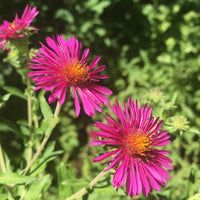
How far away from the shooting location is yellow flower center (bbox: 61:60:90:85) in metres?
1.28

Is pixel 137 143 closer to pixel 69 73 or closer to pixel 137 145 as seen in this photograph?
pixel 137 145

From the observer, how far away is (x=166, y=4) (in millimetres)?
2564

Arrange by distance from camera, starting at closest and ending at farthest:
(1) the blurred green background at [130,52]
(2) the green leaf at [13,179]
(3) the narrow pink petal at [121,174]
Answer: (3) the narrow pink petal at [121,174] → (2) the green leaf at [13,179] → (1) the blurred green background at [130,52]

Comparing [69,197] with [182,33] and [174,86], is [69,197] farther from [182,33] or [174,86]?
[182,33]

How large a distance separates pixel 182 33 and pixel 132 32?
1.71ft

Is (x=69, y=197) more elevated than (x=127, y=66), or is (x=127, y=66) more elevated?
(x=127, y=66)

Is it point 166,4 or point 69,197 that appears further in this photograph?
point 166,4

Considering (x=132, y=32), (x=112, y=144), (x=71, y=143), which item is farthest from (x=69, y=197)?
(x=132, y=32)

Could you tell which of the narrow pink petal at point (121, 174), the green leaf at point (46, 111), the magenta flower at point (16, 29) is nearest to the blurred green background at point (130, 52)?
the magenta flower at point (16, 29)

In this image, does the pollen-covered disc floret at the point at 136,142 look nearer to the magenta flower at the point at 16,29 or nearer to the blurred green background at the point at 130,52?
the magenta flower at the point at 16,29

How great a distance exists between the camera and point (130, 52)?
2844mm

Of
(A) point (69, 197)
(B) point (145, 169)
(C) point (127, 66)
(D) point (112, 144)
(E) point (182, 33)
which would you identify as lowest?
(A) point (69, 197)

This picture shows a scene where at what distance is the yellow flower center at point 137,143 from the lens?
123cm

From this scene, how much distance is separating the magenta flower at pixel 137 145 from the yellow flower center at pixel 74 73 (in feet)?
0.79
